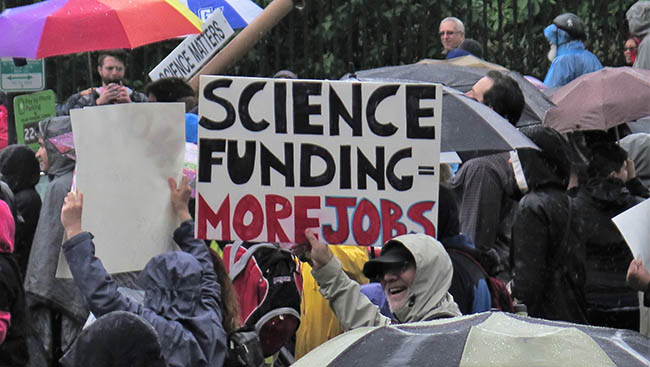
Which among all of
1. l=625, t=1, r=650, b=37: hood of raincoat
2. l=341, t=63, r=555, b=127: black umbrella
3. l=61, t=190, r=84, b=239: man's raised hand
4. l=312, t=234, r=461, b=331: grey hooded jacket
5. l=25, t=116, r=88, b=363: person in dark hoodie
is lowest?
l=25, t=116, r=88, b=363: person in dark hoodie

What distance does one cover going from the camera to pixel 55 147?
28.2ft

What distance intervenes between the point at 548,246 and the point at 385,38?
20.2ft

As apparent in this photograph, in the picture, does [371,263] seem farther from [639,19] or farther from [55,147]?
[639,19]

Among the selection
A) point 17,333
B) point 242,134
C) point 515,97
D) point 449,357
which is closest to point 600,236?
point 515,97

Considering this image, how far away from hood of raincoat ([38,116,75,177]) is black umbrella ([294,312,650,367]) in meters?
4.97

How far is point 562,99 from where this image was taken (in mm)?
9203

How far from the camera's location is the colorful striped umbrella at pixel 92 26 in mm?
8617

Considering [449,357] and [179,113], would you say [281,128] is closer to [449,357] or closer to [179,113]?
[179,113]

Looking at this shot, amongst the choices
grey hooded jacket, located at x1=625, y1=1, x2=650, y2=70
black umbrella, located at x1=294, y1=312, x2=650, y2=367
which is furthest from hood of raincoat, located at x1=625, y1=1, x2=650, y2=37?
black umbrella, located at x1=294, y1=312, x2=650, y2=367

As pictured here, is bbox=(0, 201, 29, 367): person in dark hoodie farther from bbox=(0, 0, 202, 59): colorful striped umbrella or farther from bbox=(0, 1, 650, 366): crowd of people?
bbox=(0, 0, 202, 59): colorful striped umbrella

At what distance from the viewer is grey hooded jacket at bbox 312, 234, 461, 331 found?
18.4 feet

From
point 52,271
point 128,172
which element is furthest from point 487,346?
point 52,271

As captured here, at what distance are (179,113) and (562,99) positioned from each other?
11.7 ft

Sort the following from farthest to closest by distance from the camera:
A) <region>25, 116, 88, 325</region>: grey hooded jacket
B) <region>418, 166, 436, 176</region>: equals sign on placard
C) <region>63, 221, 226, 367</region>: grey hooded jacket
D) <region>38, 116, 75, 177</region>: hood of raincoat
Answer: <region>38, 116, 75, 177</region>: hood of raincoat, <region>25, 116, 88, 325</region>: grey hooded jacket, <region>418, 166, 436, 176</region>: equals sign on placard, <region>63, 221, 226, 367</region>: grey hooded jacket
